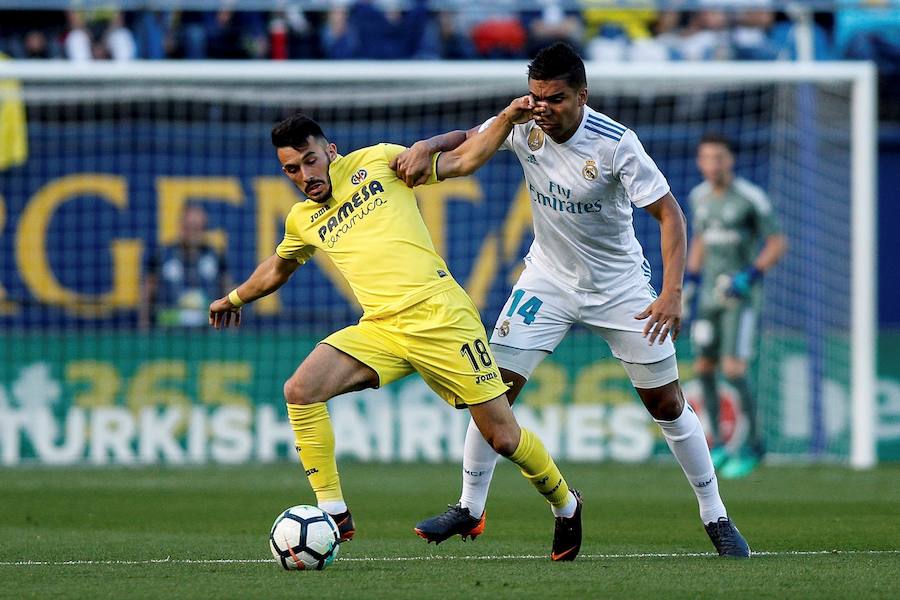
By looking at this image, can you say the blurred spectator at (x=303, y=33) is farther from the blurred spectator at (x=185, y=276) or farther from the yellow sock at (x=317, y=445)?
the yellow sock at (x=317, y=445)

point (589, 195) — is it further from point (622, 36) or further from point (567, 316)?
point (622, 36)

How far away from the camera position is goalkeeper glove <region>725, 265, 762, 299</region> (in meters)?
12.1

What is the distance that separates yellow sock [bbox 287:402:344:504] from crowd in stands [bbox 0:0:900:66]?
8675 mm

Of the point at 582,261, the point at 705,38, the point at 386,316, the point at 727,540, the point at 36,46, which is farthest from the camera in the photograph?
the point at 705,38

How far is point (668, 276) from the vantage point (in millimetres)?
6445

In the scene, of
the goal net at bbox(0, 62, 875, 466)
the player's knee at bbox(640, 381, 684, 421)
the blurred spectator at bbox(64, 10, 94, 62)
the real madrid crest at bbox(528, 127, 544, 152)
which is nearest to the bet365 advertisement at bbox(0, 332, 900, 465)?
the goal net at bbox(0, 62, 875, 466)

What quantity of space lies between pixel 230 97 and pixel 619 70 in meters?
3.77

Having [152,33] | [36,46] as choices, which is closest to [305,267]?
[152,33]

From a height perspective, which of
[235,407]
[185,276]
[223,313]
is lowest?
[235,407]

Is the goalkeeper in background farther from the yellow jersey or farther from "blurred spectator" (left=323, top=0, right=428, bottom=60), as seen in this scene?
the yellow jersey

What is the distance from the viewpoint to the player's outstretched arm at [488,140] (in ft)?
22.0

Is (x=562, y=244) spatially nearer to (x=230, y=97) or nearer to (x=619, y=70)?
(x=619, y=70)

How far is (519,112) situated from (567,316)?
1.01m

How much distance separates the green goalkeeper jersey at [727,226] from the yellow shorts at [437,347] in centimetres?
605
